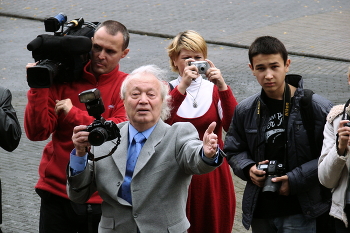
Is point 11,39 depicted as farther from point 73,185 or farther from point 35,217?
point 73,185

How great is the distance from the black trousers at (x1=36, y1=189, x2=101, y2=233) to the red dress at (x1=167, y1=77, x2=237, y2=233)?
80 centimetres

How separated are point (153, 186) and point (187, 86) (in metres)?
1.31

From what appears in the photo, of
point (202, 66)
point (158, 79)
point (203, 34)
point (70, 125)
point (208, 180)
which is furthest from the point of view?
point (203, 34)

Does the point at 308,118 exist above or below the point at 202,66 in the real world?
below

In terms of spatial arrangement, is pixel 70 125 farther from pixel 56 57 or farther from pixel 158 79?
pixel 158 79

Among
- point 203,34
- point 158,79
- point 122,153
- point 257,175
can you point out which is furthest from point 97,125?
point 203,34

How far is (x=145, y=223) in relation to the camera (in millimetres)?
4035

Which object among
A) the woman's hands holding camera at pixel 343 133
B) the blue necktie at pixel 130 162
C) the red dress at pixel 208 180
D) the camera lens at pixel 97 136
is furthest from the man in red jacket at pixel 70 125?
the woman's hands holding camera at pixel 343 133

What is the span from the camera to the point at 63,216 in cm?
501

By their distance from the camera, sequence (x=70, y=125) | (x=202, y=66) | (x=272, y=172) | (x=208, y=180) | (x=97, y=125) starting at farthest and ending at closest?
1. (x=208, y=180)
2. (x=202, y=66)
3. (x=70, y=125)
4. (x=272, y=172)
5. (x=97, y=125)

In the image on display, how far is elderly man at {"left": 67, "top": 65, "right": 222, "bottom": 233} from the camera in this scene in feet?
13.3

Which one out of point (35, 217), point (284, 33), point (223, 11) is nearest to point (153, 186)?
point (35, 217)

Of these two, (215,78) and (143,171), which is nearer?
(143,171)

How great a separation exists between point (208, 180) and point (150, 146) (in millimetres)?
1254
